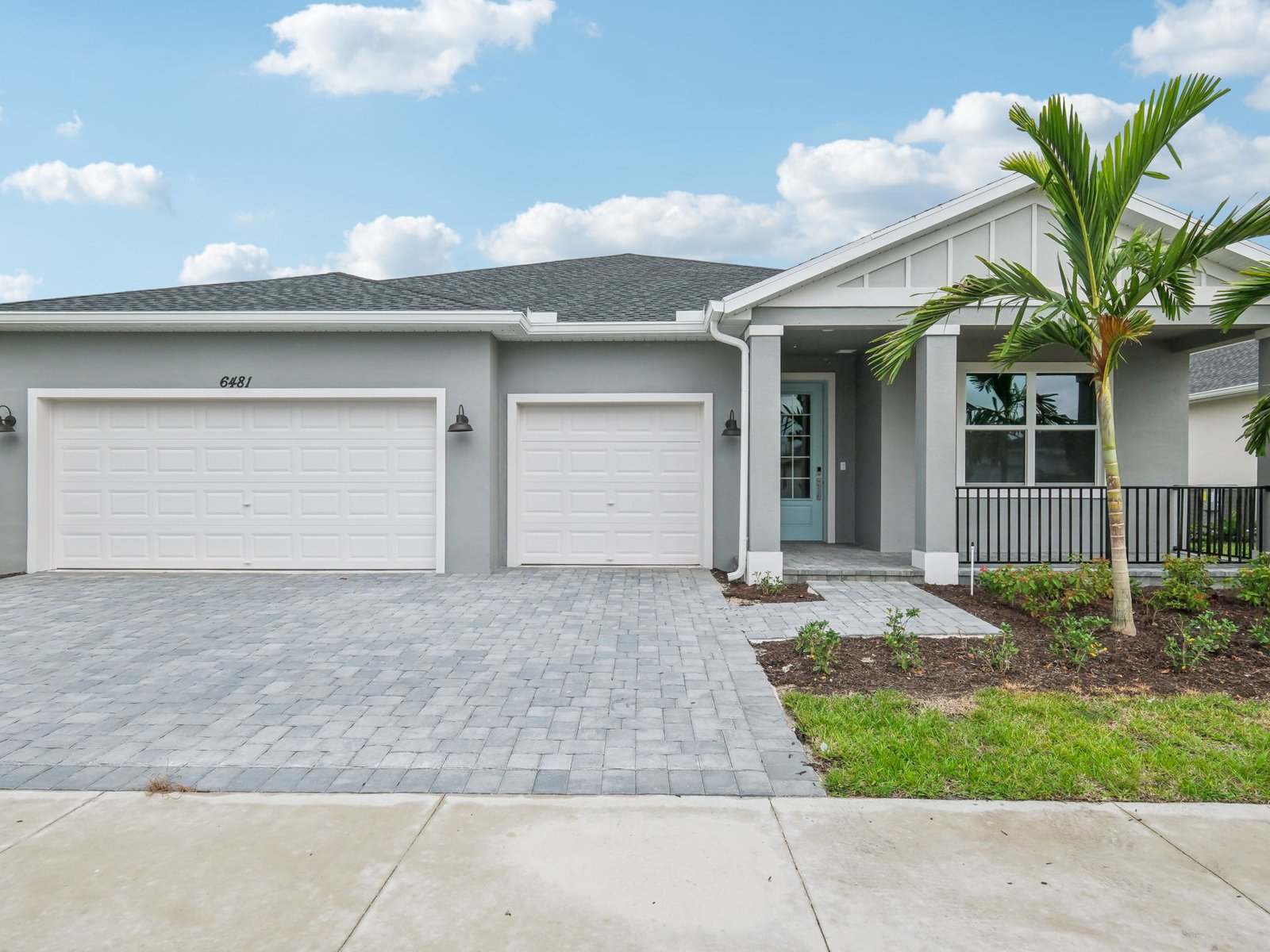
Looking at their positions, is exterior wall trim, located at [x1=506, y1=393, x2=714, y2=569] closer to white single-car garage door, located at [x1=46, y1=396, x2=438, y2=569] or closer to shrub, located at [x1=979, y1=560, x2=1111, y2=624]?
white single-car garage door, located at [x1=46, y1=396, x2=438, y2=569]

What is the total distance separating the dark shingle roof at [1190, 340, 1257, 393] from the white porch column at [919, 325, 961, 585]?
348 inches

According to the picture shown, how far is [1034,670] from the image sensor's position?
4957 millimetres

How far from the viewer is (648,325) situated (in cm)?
899

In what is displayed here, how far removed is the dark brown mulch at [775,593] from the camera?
24.4ft

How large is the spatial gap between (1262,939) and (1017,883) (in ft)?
2.15

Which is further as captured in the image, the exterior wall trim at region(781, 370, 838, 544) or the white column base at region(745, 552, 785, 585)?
the exterior wall trim at region(781, 370, 838, 544)

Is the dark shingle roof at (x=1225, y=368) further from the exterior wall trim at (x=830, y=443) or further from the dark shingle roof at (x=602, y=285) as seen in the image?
the dark shingle roof at (x=602, y=285)

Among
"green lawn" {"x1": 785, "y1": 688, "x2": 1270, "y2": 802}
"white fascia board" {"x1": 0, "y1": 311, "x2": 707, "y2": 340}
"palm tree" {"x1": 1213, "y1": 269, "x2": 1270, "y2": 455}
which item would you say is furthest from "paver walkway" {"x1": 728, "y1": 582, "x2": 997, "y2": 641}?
"white fascia board" {"x1": 0, "y1": 311, "x2": 707, "y2": 340}

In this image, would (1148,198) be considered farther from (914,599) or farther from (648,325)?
(648,325)

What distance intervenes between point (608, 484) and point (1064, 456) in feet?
20.0

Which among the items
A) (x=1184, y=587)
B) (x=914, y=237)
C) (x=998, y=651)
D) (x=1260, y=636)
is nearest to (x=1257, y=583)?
(x=1184, y=587)

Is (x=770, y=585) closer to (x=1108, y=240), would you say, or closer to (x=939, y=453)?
→ (x=939, y=453)

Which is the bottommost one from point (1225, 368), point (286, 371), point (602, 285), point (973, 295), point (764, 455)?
point (764, 455)

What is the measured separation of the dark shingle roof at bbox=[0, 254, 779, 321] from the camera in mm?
8906
